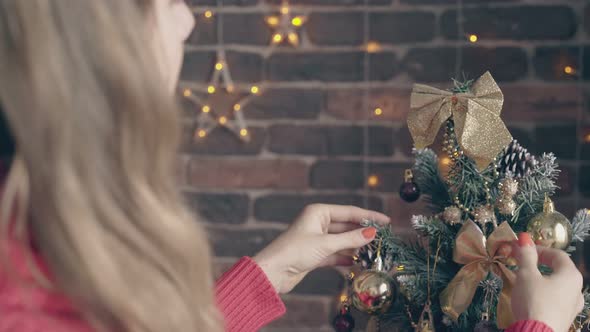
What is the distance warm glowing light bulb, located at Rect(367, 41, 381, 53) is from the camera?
1.75 meters

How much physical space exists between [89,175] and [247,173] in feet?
4.01

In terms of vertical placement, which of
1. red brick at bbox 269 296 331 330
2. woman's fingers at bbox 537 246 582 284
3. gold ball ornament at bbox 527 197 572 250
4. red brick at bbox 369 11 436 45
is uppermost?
red brick at bbox 369 11 436 45

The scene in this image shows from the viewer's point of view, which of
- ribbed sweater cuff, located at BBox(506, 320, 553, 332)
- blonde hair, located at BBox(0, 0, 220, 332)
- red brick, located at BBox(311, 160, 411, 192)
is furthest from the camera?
red brick, located at BBox(311, 160, 411, 192)

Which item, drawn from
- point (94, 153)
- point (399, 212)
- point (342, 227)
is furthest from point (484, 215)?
point (399, 212)

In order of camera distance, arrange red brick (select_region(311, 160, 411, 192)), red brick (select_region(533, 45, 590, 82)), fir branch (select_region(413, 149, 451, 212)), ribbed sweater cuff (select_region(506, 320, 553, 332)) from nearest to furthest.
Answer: ribbed sweater cuff (select_region(506, 320, 553, 332))
fir branch (select_region(413, 149, 451, 212))
red brick (select_region(533, 45, 590, 82))
red brick (select_region(311, 160, 411, 192))

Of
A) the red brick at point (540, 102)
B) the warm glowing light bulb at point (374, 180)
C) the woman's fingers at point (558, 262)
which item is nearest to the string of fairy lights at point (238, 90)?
the warm glowing light bulb at point (374, 180)

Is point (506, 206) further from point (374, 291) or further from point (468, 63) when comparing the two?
point (468, 63)

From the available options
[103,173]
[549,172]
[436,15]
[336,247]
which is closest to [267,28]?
[436,15]

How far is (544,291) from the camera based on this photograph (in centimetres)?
79

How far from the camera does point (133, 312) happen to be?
0.63 metres

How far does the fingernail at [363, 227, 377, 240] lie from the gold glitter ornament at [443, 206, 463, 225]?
0.11m

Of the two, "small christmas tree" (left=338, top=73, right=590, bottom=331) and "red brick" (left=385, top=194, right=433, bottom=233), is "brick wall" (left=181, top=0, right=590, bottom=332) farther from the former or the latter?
"small christmas tree" (left=338, top=73, right=590, bottom=331)

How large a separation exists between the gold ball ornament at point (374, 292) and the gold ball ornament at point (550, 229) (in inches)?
7.6

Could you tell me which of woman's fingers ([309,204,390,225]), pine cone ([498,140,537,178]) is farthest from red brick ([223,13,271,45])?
pine cone ([498,140,537,178])
